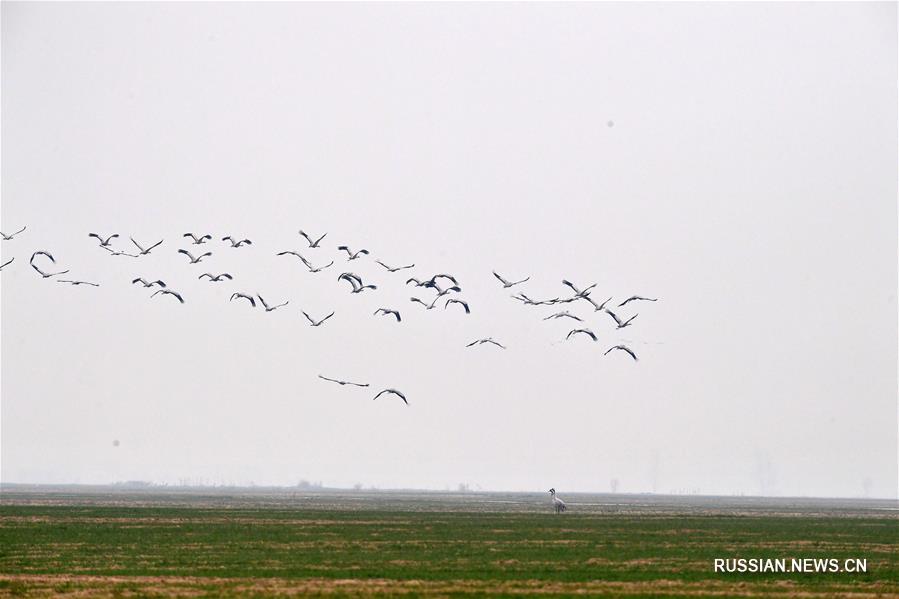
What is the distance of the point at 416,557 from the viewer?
50.4 metres

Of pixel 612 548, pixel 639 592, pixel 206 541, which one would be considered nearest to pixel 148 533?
pixel 206 541

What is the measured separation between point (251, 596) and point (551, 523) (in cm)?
4630

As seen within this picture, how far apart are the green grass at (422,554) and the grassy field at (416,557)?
7 cm

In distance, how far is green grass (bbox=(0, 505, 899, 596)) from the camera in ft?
133

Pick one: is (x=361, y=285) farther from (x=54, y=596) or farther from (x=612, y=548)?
(x=54, y=596)

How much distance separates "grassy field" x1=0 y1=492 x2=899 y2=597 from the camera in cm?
3981

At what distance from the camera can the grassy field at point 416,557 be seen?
39.8 m

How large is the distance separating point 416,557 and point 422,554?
Result: 5.13ft

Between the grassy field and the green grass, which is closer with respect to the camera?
the grassy field

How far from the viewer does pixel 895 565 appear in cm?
4969

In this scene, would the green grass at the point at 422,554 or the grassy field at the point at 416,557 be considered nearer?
the grassy field at the point at 416,557

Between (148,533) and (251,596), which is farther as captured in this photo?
(148,533)

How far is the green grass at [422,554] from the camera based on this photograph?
40.6 metres

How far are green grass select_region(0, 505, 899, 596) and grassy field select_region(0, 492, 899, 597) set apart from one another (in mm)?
74
